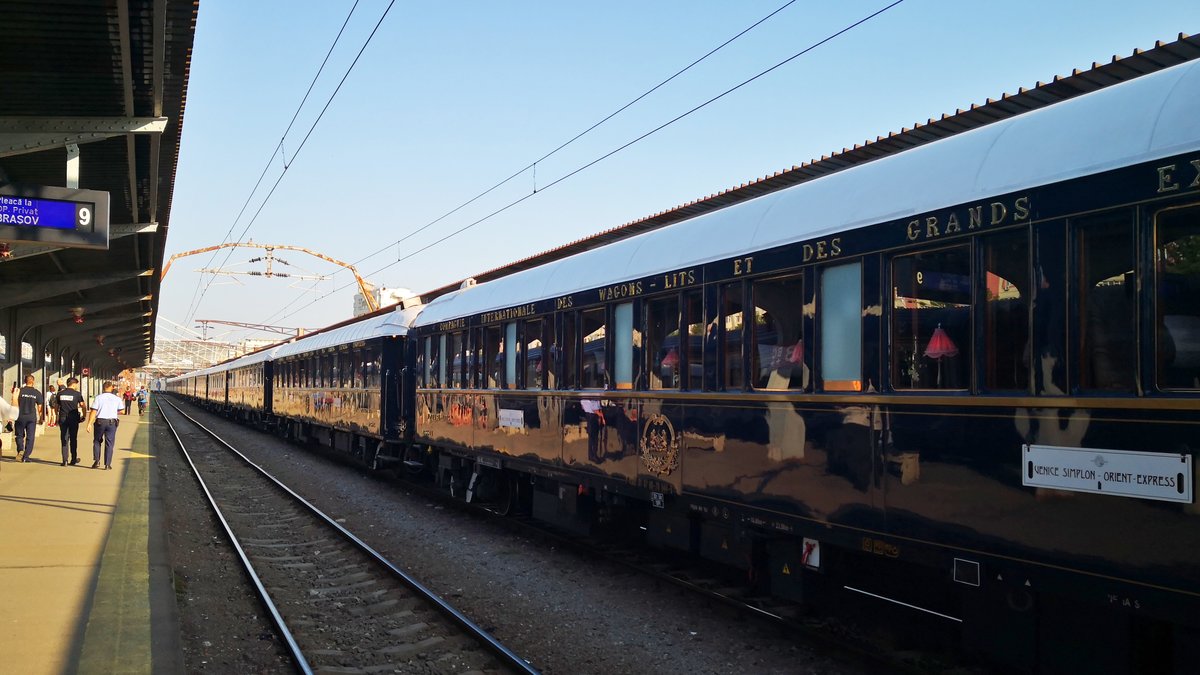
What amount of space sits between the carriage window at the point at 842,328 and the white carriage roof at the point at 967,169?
324 mm

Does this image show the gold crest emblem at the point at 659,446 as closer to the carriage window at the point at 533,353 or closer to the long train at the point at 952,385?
the long train at the point at 952,385

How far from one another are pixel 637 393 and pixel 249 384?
33.0m

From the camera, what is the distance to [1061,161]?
183 inches

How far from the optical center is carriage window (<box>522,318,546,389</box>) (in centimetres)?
1043

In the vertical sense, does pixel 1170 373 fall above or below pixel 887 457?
above

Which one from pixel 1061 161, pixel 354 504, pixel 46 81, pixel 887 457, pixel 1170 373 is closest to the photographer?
pixel 1170 373

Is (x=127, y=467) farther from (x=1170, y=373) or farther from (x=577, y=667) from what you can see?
(x=1170, y=373)

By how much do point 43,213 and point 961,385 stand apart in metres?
8.95

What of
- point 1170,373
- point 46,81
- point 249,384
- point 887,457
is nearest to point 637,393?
point 887,457

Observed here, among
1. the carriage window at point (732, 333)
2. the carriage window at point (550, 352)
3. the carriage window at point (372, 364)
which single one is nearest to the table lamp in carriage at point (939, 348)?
the carriage window at point (732, 333)

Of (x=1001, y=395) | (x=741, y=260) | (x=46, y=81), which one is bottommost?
(x=1001, y=395)

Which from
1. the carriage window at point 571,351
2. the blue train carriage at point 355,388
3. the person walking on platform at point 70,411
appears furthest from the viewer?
the person walking on platform at point 70,411

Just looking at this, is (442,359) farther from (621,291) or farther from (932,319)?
(932,319)

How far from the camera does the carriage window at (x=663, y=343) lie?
7879 millimetres
